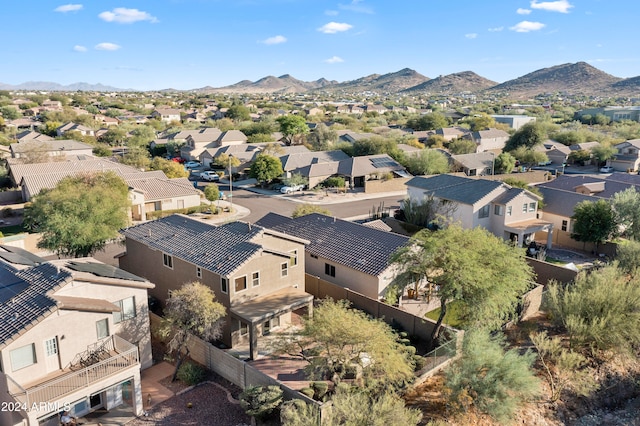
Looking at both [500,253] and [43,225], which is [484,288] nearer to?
[500,253]

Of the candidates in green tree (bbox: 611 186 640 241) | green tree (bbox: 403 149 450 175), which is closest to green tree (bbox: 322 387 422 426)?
green tree (bbox: 611 186 640 241)

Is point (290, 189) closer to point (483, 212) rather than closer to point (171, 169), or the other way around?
point (171, 169)

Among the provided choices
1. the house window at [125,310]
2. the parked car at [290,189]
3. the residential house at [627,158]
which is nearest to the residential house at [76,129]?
the parked car at [290,189]

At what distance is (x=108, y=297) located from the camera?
22.5 metres

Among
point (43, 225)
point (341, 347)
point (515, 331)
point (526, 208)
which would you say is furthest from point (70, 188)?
point (526, 208)

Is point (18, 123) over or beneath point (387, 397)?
over

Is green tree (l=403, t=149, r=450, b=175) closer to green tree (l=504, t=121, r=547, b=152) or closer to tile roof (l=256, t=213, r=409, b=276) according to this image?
green tree (l=504, t=121, r=547, b=152)

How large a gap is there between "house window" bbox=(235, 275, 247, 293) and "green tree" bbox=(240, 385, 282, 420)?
6.22 meters

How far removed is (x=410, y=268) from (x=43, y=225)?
2508 centimetres

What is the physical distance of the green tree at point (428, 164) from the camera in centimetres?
7525

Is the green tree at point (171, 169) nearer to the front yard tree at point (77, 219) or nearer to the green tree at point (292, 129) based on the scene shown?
the green tree at point (292, 129)

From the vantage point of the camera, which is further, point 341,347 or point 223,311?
point 223,311

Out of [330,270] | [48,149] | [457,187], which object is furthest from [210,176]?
[330,270]

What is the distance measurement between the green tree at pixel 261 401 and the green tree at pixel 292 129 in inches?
3195
